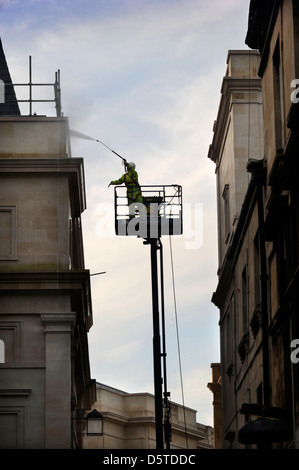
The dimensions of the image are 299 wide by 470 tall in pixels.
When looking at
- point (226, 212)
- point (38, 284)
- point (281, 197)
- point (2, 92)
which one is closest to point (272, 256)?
point (281, 197)

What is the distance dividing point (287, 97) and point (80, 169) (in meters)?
14.0

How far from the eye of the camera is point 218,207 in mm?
48781

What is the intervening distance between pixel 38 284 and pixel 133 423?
29520mm

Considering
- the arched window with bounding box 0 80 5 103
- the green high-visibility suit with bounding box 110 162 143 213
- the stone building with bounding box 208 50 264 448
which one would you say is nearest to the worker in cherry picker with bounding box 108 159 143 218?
the green high-visibility suit with bounding box 110 162 143 213

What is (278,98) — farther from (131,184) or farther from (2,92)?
(2,92)

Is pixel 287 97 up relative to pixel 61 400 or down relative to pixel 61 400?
up

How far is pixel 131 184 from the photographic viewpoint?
39.7 m

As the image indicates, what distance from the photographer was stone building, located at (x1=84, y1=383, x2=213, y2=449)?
226 feet

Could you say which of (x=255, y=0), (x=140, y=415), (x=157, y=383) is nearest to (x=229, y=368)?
(x=157, y=383)

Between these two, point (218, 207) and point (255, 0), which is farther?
point (218, 207)

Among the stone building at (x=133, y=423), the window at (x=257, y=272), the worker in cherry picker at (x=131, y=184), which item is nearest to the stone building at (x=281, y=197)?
the window at (x=257, y=272)

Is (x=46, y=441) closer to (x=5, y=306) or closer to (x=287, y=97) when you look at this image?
(x=5, y=306)

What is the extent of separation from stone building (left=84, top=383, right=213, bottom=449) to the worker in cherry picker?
29736 millimetres

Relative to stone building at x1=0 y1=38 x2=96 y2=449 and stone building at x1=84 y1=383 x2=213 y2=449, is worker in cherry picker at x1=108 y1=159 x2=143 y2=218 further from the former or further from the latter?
stone building at x1=84 y1=383 x2=213 y2=449
